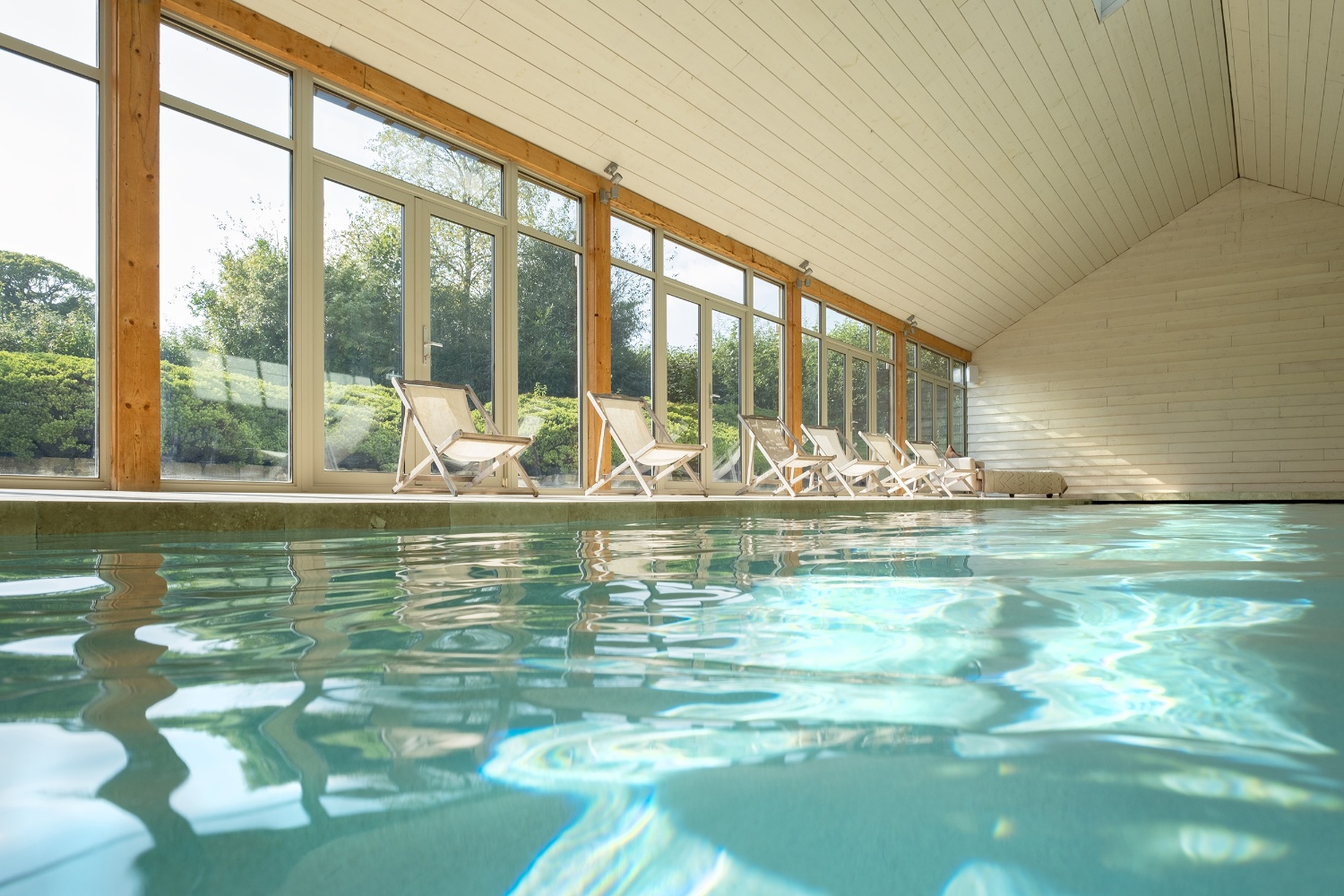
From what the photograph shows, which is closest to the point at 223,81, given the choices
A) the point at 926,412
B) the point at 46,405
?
the point at 46,405

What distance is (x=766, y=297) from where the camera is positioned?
941 centimetres

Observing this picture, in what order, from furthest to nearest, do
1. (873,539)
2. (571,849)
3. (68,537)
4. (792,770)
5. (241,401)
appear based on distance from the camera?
1. (241,401)
2. (873,539)
3. (68,537)
4. (792,770)
5. (571,849)

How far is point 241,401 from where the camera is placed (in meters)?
4.85

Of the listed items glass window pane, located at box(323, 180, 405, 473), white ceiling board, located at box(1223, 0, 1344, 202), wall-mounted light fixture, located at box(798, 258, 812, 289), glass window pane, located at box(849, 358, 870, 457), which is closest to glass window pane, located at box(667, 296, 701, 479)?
wall-mounted light fixture, located at box(798, 258, 812, 289)

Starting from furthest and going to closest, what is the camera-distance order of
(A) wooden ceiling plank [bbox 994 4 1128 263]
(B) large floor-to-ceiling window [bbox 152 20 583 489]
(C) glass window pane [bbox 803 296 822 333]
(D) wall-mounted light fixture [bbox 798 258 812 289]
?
(C) glass window pane [bbox 803 296 822 333], (D) wall-mounted light fixture [bbox 798 258 812 289], (A) wooden ceiling plank [bbox 994 4 1128 263], (B) large floor-to-ceiling window [bbox 152 20 583 489]

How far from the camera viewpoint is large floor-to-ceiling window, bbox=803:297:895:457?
33.9 feet

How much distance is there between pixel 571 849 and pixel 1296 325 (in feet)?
47.3

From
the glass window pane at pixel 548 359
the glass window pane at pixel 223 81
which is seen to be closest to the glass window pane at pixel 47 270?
the glass window pane at pixel 223 81

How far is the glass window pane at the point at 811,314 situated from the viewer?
398 inches

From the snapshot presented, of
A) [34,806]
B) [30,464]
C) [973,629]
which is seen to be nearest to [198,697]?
[34,806]

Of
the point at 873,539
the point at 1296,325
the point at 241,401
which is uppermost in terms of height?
the point at 1296,325

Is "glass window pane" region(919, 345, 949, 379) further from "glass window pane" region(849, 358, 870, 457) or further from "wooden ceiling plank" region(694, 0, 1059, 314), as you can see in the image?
"glass window pane" region(849, 358, 870, 457)

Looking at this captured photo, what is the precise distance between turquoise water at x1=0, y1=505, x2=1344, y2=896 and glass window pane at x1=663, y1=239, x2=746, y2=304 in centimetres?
706

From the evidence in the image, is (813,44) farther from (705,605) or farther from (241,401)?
(705,605)
